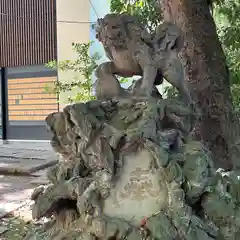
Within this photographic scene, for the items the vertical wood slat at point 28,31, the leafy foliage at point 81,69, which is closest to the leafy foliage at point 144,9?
the leafy foliage at point 81,69

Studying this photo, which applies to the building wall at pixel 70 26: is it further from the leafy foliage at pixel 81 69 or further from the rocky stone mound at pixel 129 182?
the rocky stone mound at pixel 129 182

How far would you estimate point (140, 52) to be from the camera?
143 centimetres

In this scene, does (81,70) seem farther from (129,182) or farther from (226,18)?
(129,182)

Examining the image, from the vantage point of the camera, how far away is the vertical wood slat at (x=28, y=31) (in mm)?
6750

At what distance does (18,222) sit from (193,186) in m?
2.61

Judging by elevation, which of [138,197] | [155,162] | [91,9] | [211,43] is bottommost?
[138,197]

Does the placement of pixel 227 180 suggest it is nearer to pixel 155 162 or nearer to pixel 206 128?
pixel 155 162

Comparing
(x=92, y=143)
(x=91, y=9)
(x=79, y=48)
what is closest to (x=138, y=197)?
(x=92, y=143)

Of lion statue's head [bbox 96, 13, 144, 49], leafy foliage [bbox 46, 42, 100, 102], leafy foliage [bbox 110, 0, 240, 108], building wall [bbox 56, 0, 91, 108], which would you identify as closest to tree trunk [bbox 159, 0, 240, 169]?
leafy foliage [bbox 110, 0, 240, 108]

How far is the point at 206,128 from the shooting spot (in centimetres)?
274

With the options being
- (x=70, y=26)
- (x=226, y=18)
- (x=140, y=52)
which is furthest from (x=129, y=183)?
(x=70, y=26)

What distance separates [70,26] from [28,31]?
2.54 ft

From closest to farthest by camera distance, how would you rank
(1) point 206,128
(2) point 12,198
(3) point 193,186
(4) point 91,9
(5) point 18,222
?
(3) point 193,186, (1) point 206,128, (5) point 18,222, (2) point 12,198, (4) point 91,9

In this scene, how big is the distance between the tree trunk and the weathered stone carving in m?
1.27
